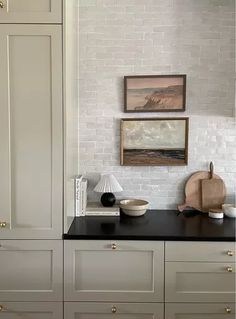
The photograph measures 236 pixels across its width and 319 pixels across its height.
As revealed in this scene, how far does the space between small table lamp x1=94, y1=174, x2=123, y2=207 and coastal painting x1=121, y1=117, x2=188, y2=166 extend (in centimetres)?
17

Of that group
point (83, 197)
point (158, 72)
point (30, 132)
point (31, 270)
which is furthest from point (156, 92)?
point (31, 270)

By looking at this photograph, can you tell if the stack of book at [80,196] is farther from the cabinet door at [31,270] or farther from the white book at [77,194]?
the cabinet door at [31,270]

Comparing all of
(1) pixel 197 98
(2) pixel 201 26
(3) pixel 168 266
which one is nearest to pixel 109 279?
(3) pixel 168 266

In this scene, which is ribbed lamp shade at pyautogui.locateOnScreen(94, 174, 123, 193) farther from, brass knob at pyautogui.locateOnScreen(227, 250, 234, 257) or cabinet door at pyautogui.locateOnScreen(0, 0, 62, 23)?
cabinet door at pyautogui.locateOnScreen(0, 0, 62, 23)

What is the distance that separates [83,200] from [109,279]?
1.88 ft

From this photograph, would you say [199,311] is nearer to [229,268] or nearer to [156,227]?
[229,268]

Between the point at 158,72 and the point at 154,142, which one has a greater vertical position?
the point at 158,72

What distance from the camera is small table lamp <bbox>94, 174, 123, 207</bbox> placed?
259 centimetres

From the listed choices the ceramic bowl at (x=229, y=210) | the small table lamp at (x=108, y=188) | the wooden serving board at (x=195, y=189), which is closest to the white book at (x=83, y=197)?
the small table lamp at (x=108, y=188)

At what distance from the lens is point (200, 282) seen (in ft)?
7.16

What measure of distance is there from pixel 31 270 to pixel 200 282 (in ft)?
3.21

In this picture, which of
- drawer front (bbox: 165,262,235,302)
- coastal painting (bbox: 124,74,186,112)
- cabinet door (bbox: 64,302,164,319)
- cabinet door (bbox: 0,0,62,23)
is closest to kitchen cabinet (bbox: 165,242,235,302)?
drawer front (bbox: 165,262,235,302)

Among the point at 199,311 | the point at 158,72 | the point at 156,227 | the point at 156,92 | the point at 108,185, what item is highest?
the point at 158,72

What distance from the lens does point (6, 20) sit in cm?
206
